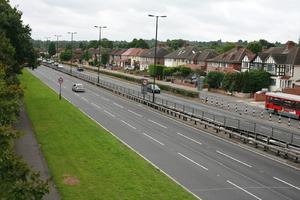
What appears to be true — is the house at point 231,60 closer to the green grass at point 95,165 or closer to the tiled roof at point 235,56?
the tiled roof at point 235,56

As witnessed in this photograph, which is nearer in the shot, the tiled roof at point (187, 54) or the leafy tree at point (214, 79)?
the leafy tree at point (214, 79)

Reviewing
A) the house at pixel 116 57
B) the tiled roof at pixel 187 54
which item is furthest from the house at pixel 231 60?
the house at pixel 116 57

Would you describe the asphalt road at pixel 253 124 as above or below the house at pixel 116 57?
below

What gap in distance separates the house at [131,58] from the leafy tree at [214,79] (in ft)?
238

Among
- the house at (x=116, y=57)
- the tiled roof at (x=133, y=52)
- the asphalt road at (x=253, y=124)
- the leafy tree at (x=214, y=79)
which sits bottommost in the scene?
the asphalt road at (x=253, y=124)

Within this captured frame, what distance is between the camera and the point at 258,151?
31.3 metres

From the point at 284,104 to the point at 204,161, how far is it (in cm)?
2885

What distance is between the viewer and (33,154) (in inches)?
1061

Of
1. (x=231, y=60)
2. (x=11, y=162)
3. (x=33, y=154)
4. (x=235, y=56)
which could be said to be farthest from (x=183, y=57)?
(x=11, y=162)

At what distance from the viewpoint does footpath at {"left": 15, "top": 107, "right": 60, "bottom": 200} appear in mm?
20559

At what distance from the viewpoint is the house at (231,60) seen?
100.0 meters

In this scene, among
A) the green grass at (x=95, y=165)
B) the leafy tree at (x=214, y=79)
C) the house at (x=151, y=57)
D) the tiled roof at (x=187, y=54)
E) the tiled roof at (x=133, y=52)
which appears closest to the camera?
the green grass at (x=95, y=165)

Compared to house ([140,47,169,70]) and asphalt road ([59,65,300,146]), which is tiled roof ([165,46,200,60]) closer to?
house ([140,47,169,70])

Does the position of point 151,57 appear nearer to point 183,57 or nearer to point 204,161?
point 183,57
